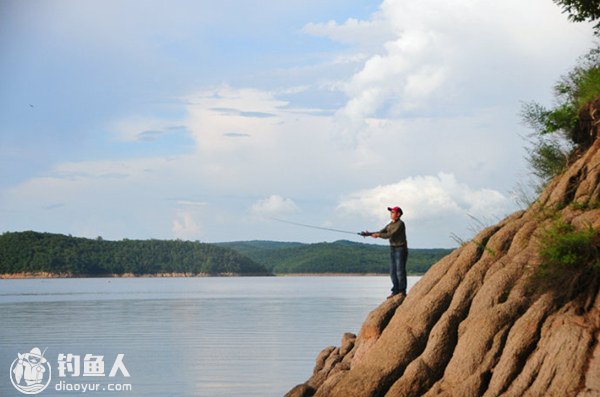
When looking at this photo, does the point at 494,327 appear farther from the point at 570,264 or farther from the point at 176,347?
the point at 176,347

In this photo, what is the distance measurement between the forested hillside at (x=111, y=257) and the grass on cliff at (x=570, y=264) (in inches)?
5513

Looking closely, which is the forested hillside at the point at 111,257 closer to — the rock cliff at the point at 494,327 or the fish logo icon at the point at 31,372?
the fish logo icon at the point at 31,372

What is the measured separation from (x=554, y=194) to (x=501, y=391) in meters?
4.41

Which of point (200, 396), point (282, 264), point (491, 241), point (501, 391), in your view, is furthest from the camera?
point (282, 264)

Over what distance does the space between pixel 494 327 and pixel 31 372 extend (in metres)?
22.4

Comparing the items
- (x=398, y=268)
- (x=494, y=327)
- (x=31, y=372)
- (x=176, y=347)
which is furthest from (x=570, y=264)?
(x=176, y=347)

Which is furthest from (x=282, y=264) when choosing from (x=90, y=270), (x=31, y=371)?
(x=31, y=371)

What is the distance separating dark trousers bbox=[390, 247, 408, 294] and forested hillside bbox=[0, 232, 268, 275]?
445 feet

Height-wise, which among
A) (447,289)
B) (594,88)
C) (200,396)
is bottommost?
(200,396)

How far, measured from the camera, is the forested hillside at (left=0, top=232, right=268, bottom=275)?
15275 centimetres

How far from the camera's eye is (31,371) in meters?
34.8

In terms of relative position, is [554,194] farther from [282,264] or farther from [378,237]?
[282,264]

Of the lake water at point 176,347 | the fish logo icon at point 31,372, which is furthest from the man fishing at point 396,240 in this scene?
the fish logo icon at point 31,372

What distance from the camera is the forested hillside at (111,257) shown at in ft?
501
